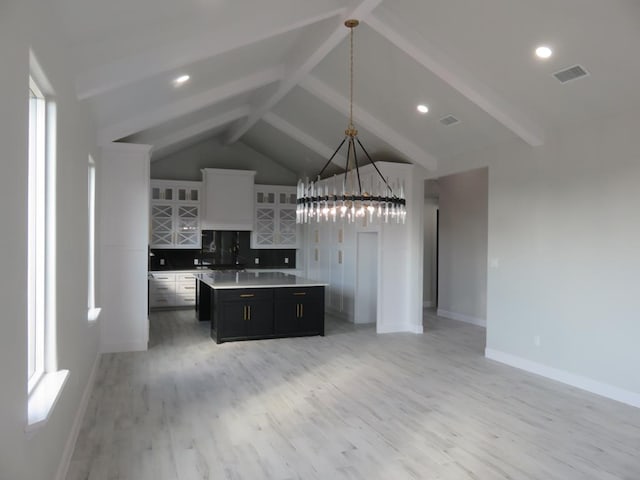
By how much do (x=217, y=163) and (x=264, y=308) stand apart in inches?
184

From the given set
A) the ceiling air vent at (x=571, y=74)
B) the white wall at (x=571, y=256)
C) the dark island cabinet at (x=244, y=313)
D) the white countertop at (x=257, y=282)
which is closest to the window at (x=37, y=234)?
the white countertop at (x=257, y=282)

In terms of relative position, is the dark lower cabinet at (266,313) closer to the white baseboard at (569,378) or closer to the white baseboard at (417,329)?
the white baseboard at (417,329)

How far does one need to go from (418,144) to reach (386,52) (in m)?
2.12

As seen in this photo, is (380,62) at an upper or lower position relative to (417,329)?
upper

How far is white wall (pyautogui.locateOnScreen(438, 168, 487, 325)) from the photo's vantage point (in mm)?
8359

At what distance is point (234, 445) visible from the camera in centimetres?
344

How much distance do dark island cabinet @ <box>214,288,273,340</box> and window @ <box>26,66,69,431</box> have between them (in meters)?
3.71

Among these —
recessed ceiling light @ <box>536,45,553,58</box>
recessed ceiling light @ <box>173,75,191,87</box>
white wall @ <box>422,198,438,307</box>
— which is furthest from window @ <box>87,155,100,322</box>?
white wall @ <box>422,198,438,307</box>

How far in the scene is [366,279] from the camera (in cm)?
832

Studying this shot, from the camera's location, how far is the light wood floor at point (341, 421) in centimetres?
313

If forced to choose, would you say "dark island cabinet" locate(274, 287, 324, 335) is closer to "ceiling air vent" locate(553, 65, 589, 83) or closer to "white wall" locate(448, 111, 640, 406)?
"white wall" locate(448, 111, 640, 406)

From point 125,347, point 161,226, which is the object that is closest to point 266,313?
point 125,347

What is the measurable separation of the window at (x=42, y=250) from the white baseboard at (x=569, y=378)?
15.4 feet

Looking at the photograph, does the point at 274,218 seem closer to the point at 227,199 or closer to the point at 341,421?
the point at 227,199
